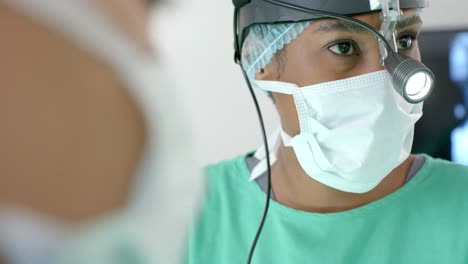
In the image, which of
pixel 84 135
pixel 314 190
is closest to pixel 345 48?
pixel 314 190

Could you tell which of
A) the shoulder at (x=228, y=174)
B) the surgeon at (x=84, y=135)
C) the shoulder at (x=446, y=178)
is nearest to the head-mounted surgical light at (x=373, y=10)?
the shoulder at (x=228, y=174)

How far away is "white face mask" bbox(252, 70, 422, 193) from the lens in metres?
0.96

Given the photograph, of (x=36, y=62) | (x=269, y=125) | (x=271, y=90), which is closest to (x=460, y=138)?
(x=269, y=125)

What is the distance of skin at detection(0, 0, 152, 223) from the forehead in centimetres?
67

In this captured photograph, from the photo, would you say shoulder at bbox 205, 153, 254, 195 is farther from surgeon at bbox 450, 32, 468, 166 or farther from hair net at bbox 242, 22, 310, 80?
surgeon at bbox 450, 32, 468, 166

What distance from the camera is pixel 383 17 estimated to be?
0.95m

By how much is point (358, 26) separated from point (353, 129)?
0.63ft

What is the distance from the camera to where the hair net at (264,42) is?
102cm

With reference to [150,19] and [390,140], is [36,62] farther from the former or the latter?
[390,140]

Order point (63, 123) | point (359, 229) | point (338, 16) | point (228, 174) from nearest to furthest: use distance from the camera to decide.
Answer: point (63, 123)
point (338, 16)
point (359, 229)
point (228, 174)

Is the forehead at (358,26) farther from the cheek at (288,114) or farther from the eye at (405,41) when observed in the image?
the cheek at (288,114)

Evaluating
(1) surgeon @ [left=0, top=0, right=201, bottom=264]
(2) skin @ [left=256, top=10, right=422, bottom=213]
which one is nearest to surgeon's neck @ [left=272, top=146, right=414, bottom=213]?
(2) skin @ [left=256, top=10, right=422, bottom=213]

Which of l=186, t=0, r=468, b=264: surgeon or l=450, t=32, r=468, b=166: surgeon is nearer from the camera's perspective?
l=186, t=0, r=468, b=264: surgeon

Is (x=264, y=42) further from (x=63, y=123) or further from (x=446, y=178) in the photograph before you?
(x=63, y=123)
